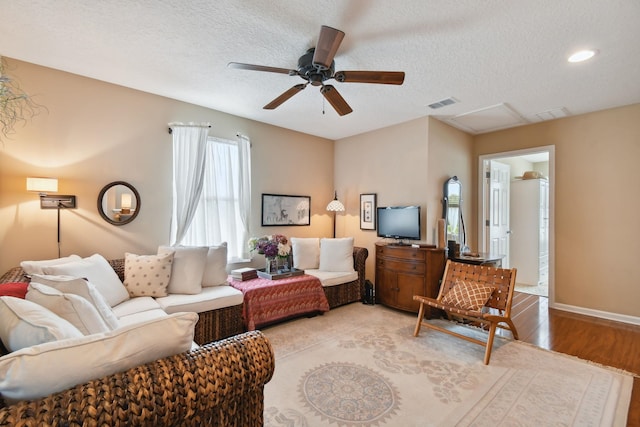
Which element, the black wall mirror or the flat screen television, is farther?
the black wall mirror

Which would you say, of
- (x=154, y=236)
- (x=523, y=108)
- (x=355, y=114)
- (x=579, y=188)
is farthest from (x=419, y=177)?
(x=154, y=236)

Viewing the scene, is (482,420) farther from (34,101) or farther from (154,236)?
(34,101)

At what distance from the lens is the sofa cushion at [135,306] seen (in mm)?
2367

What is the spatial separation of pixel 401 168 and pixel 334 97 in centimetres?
217

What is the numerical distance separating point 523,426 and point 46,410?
240 cm

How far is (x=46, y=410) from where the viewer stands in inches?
30.3

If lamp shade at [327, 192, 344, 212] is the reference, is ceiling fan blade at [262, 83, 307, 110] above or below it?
above

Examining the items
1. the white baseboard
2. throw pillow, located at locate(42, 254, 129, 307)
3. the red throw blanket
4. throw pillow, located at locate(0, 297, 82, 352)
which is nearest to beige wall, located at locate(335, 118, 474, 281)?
the red throw blanket

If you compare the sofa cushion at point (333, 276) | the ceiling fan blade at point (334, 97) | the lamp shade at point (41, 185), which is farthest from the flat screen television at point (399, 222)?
the lamp shade at point (41, 185)

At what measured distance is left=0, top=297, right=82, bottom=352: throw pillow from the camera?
101 centimetres

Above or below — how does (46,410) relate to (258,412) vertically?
above

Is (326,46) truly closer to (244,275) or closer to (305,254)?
(244,275)

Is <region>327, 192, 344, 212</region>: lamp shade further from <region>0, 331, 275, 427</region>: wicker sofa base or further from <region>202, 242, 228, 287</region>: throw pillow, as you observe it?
<region>0, 331, 275, 427</region>: wicker sofa base

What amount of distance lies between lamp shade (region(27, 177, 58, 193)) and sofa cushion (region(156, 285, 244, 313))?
1392mm
